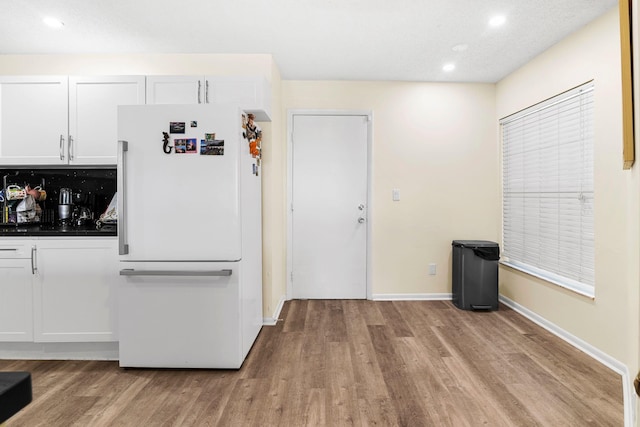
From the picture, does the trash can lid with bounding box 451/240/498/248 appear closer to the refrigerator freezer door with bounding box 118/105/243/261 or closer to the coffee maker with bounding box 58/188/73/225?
the refrigerator freezer door with bounding box 118/105/243/261

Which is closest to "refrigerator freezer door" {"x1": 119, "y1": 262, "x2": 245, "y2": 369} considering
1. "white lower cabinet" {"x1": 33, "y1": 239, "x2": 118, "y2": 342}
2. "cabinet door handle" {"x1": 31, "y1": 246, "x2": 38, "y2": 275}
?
"white lower cabinet" {"x1": 33, "y1": 239, "x2": 118, "y2": 342}

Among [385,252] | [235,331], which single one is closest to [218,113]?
[235,331]

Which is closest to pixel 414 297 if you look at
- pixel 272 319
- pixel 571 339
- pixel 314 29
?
pixel 571 339

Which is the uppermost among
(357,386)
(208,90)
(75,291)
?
(208,90)

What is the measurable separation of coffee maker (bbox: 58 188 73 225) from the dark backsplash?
60 millimetres

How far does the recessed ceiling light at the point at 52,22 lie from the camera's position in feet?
8.80

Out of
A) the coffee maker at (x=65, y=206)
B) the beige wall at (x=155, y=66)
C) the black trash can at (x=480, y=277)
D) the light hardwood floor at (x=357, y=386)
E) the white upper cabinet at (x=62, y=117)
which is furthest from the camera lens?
the black trash can at (x=480, y=277)

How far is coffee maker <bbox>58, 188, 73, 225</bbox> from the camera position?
317 cm

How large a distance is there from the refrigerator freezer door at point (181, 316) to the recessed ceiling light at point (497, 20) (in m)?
2.55

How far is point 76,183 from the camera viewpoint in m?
3.33

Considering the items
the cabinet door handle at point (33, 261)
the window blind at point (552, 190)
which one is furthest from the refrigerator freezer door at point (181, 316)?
the window blind at point (552, 190)

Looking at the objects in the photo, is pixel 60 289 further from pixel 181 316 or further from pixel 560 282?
pixel 560 282

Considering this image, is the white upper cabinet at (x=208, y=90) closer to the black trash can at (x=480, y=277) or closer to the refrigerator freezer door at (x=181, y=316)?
the refrigerator freezer door at (x=181, y=316)

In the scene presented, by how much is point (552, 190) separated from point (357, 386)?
7.94ft
